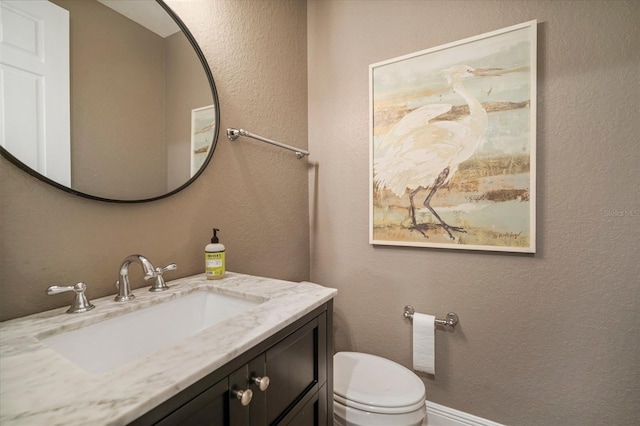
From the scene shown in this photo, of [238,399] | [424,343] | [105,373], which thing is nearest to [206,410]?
[238,399]

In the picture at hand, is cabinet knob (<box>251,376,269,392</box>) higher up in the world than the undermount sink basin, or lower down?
lower down

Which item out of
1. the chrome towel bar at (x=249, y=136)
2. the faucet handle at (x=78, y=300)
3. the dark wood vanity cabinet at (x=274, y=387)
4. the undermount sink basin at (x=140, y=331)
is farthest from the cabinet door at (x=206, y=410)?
the chrome towel bar at (x=249, y=136)

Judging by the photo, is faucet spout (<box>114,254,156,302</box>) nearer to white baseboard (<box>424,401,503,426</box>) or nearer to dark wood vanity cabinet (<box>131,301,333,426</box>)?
dark wood vanity cabinet (<box>131,301,333,426</box>)

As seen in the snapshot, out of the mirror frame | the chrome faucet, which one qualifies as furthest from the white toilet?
the mirror frame

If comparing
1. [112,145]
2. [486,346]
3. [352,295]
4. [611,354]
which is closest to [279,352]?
[112,145]

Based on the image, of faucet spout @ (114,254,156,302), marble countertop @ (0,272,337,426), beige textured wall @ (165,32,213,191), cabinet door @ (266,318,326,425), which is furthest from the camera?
beige textured wall @ (165,32,213,191)

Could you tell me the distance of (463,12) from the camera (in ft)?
3.95

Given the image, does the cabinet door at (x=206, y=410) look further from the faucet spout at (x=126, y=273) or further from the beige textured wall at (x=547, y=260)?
the beige textured wall at (x=547, y=260)

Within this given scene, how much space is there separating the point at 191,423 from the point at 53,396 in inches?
7.6

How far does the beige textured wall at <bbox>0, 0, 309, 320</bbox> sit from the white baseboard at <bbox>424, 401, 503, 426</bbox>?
93 cm

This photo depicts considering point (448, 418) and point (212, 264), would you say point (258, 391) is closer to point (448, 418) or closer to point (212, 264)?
point (212, 264)

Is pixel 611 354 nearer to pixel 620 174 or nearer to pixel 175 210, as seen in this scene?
pixel 620 174

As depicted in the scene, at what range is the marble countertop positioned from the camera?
0.32 meters

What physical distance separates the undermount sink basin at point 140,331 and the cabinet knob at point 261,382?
253mm
